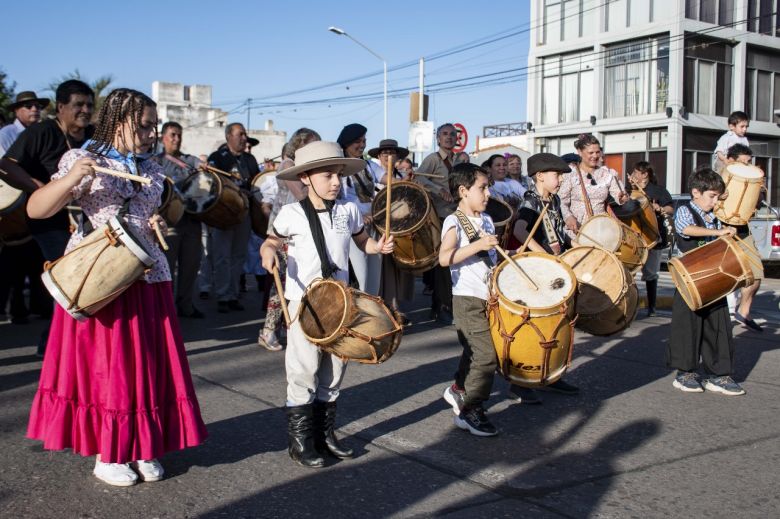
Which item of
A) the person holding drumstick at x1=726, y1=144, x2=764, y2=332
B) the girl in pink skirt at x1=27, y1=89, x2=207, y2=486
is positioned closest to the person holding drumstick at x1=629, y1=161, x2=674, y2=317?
the person holding drumstick at x1=726, y1=144, x2=764, y2=332

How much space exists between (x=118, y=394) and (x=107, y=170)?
1.06 metres

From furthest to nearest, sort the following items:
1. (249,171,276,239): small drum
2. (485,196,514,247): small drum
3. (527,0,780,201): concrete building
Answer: (527,0,780,201): concrete building, (249,171,276,239): small drum, (485,196,514,247): small drum

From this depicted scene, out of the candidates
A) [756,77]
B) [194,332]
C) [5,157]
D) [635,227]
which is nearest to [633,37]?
[756,77]

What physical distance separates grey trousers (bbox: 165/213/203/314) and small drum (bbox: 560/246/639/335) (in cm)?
474

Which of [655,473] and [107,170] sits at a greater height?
[107,170]

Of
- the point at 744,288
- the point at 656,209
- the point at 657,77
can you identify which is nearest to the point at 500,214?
the point at 744,288

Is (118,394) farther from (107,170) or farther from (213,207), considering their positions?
(213,207)

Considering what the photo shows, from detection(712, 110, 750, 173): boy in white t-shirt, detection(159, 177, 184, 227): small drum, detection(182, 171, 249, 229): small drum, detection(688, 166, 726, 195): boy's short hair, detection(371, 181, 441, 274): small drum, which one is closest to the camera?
detection(688, 166, 726, 195): boy's short hair

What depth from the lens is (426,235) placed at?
790cm

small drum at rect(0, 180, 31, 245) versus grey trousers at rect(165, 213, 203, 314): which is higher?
small drum at rect(0, 180, 31, 245)

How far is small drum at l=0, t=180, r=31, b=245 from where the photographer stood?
7.27 m

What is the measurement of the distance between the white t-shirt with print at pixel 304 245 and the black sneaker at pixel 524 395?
1957 millimetres

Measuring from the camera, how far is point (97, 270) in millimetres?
3969

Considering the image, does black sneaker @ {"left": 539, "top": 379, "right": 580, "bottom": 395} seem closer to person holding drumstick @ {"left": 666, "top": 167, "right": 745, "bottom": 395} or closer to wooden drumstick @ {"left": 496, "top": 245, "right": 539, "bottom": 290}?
person holding drumstick @ {"left": 666, "top": 167, "right": 745, "bottom": 395}
